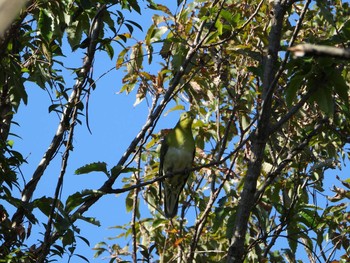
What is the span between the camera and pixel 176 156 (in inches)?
247

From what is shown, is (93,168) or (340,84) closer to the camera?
(340,84)

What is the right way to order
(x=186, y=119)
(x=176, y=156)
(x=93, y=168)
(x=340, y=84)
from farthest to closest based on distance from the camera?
(x=186, y=119)
(x=176, y=156)
(x=93, y=168)
(x=340, y=84)

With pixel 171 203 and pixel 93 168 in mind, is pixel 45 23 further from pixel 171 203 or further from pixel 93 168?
pixel 171 203

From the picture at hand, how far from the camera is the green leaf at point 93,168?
139 inches

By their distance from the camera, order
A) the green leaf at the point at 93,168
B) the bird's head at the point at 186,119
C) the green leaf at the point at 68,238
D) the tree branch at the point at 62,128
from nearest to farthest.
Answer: the green leaf at the point at 68,238 < the green leaf at the point at 93,168 < the tree branch at the point at 62,128 < the bird's head at the point at 186,119

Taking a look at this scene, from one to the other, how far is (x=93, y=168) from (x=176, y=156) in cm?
273

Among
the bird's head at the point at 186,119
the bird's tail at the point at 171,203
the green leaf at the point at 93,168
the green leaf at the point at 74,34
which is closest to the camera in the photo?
the green leaf at the point at 93,168

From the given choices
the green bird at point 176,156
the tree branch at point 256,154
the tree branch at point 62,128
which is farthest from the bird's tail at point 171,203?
the tree branch at point 256,154

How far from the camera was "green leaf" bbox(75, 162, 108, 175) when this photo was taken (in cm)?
354

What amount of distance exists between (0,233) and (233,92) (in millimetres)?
2602

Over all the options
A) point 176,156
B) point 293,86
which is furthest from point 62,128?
point 176,156

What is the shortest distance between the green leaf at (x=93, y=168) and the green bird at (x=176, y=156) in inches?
87.0

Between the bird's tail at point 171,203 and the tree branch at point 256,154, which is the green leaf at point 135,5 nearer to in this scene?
the tree branch at point 256,154

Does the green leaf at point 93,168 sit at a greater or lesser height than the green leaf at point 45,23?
Answer: lesser
